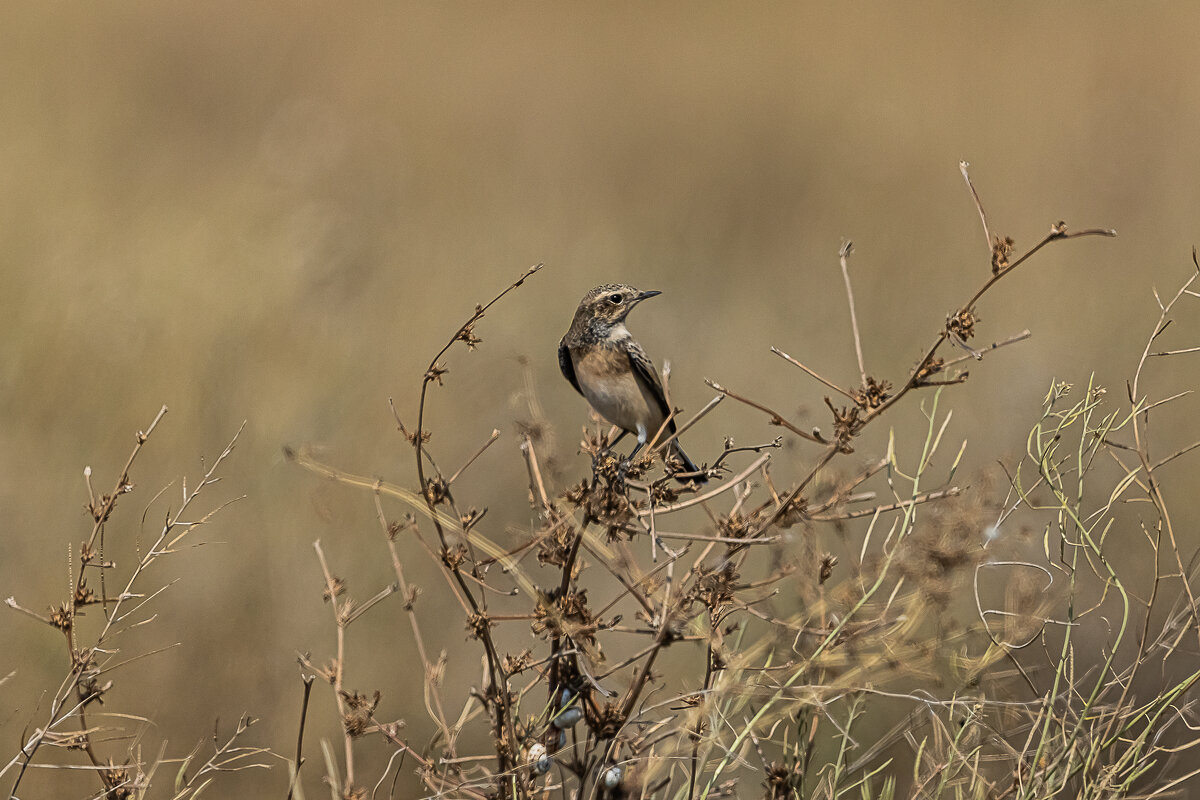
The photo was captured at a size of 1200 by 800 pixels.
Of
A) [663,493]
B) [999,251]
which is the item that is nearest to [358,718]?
[663,493]

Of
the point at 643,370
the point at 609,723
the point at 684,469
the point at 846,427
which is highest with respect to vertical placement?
the point at 643,370

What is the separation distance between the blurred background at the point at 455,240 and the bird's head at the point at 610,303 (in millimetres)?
461

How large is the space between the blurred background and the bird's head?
0.46 metres

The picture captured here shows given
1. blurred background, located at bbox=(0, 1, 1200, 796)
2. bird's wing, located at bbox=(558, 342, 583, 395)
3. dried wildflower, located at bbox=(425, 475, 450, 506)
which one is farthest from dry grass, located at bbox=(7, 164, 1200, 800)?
bird's wing, located at bbox=(558, 342, 583, 395)

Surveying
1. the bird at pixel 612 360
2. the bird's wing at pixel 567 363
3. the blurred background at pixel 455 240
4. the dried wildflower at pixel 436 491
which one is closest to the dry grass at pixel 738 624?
the dried wildflower at pixel 436 491

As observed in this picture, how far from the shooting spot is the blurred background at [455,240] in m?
4.39

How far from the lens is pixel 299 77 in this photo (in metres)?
8.98

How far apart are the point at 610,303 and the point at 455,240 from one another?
3109mm

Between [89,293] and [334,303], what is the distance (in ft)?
3.40

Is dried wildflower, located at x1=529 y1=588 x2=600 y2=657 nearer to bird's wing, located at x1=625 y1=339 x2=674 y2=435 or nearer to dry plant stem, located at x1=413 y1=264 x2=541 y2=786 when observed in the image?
dry plant stem, located at x1=413 y1=264 x2=541 y2=786

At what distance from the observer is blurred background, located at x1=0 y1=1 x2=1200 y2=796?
4387 millimetres

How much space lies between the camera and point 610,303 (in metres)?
4.46

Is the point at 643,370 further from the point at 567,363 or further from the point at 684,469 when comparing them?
the point at 684,469

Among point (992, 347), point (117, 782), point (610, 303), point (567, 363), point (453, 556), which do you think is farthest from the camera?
point (567, 363)
